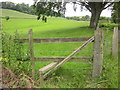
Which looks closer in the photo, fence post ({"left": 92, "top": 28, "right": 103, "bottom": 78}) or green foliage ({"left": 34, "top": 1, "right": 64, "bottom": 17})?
fence post ({"left": 92, "top": 28, "right": 103, "bottom": 78})

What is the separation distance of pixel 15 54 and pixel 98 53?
2496 mm

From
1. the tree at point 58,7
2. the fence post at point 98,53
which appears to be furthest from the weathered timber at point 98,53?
the tree at point 58,7

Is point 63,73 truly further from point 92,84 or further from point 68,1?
point 68,1

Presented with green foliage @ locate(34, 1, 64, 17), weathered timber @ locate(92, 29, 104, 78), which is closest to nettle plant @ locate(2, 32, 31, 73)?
weathered timber @ locate(92, 29, 104, 78)

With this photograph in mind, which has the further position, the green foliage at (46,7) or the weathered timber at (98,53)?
the green foliage at (46,7)

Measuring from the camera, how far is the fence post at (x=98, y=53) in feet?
13.1

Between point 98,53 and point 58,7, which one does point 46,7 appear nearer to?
point 58,7

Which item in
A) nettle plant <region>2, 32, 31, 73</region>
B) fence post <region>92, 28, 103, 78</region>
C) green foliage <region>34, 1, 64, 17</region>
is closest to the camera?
fence post <region>92, 28, 103, 78</region>

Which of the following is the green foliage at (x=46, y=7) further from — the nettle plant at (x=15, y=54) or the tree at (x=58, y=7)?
the nettle plant at (x=15, y=54)

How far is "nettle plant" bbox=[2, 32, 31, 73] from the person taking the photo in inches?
178

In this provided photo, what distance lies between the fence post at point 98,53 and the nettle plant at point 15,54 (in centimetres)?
194

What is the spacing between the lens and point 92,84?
384 cm

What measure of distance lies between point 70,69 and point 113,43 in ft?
7.77

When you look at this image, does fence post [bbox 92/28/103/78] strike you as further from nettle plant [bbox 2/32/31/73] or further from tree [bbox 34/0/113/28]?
tree [bbox 34/0/113/28]
